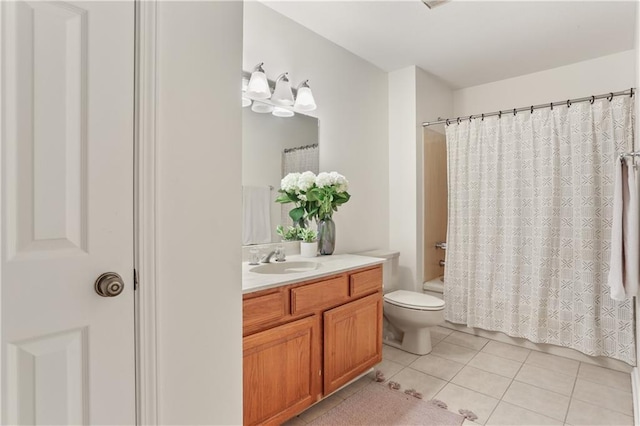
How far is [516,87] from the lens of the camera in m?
3.32

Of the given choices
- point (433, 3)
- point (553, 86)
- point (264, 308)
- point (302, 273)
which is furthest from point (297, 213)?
point (553, 86)

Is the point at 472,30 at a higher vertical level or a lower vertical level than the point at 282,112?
higher

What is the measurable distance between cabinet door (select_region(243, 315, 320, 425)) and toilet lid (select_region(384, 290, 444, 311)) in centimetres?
100

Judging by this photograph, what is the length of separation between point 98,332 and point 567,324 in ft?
9.92

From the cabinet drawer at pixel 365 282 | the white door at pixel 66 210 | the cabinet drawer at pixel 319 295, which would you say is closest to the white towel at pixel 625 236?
the cabinet drawer at pixel 365 282

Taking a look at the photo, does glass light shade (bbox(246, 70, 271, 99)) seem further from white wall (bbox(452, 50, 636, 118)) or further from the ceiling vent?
white wall (bbox(452, 50, 636, 118))

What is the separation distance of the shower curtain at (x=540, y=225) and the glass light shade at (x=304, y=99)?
1.53m

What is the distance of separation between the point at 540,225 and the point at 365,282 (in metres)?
1.61

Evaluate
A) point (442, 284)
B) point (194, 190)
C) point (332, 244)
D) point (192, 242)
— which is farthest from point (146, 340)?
point (442, 284)

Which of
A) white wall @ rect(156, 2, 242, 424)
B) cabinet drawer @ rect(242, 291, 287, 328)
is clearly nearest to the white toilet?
cabinet drawer @ rect(242, 291, 287, 328)

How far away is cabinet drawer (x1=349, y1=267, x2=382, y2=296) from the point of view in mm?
1972

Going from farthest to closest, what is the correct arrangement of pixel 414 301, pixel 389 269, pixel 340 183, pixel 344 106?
pixel 389 269 < pixel 344 106 < pixel 414 301 < pixel 340 183

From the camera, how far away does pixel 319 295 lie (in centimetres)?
174

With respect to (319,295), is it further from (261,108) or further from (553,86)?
(553,86)
